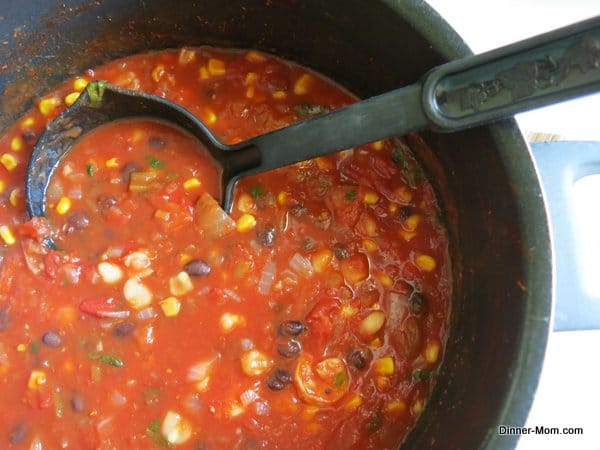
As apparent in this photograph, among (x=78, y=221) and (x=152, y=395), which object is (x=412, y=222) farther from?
(x=78, y=221)

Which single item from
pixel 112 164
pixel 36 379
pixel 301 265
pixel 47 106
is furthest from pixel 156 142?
pixel 36 379

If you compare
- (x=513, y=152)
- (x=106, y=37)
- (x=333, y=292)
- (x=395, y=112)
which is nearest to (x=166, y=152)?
(x=106, y=37)

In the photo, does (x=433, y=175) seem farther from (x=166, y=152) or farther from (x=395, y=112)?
(x=166, y=152)

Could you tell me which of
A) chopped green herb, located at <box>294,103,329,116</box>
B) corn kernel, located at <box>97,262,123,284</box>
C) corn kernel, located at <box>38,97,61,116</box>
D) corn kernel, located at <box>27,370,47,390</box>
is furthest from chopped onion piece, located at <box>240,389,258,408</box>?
corn kernel, located at <box>38,97,61,116</box>

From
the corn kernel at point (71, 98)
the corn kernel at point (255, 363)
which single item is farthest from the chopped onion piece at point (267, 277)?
the corn kernel at point (71, 98)

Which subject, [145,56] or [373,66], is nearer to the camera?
[373,66]

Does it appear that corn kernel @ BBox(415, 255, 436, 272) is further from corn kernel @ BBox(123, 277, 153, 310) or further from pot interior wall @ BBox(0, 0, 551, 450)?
corn kernel @ BBox(123, 277, 153, 310)
